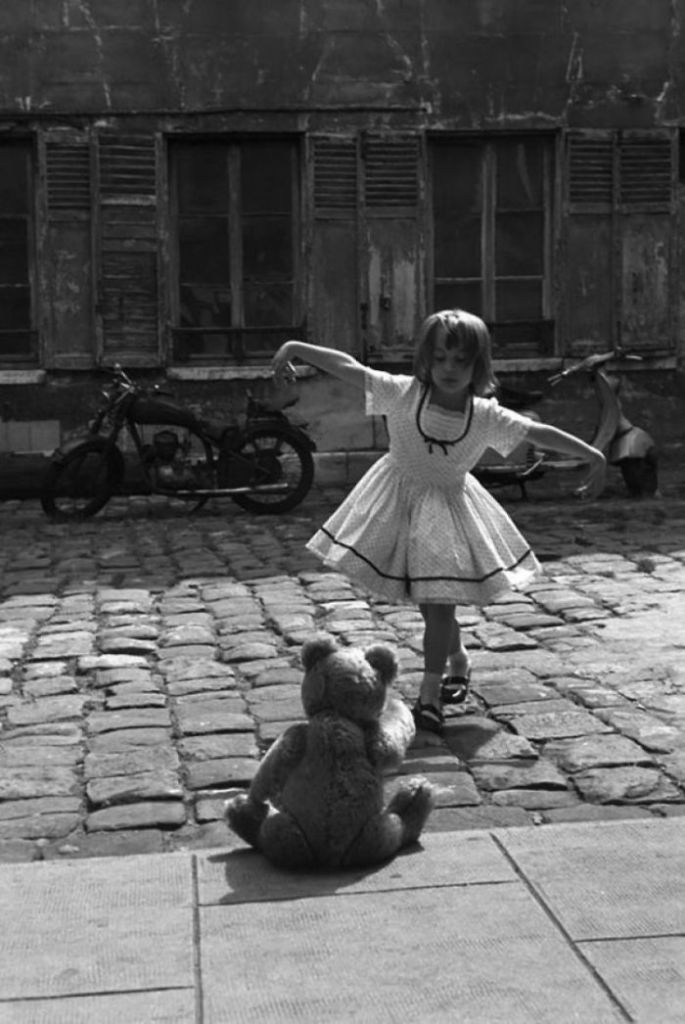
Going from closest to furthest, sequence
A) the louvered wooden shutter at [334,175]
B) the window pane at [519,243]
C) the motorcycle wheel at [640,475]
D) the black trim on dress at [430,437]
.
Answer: the black trim on dress at [430,437], the motorcycle wheel at [640,475], the louvered wooden shutter at [334,175], the window pane at [519,243]

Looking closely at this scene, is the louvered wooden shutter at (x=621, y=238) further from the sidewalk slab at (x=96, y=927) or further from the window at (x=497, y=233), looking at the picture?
the sidewalk slab at (x=96, y=927)

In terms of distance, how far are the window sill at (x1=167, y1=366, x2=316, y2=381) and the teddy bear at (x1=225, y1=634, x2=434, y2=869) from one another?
38.6 feet

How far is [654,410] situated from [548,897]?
13.2 meters

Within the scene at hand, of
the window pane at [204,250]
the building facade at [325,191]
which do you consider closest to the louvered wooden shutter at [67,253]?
the building facade at [325,191]

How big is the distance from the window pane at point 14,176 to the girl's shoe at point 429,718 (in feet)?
36.2

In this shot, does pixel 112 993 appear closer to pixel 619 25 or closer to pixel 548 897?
pixel 548 897

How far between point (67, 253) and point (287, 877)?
484 inches

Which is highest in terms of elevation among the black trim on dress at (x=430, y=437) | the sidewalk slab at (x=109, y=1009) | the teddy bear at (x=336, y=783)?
the black trim on dress at (x=430, y=437)

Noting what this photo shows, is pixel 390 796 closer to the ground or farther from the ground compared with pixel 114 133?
closer to the ground

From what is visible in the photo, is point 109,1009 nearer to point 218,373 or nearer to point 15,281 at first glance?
point 218,373

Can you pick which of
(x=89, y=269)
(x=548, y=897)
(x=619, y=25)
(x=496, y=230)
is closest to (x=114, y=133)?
(x=89, y=269)

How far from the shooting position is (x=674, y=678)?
6.64 meters

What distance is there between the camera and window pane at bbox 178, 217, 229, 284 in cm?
1628

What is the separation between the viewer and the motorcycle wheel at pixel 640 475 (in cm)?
1474
